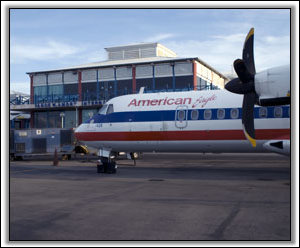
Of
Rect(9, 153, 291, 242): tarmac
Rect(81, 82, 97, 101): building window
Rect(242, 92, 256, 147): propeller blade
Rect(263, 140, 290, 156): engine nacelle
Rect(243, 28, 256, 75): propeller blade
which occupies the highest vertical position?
Rect(81, 82, 97, 101): building window

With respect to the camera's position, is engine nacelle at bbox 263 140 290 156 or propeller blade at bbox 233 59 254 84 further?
engine nacelle at bbox 263 140 290 156

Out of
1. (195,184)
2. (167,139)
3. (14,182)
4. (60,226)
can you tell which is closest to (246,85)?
(195,184)

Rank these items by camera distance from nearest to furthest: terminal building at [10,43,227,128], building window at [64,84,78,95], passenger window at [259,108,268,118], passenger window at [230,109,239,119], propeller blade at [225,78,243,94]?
propeller blade at [225,78,243,94], passenger window at [259,108,268,118], passenger window at [230,109,239,119], terminal building at [10,43,227,128], building window at [64,84,78,95]

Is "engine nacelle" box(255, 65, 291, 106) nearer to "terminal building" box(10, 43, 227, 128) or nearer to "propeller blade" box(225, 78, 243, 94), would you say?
"propeller blade" box(225, 78, 243, 94)

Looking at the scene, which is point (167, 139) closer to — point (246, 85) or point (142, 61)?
point (246, 85)

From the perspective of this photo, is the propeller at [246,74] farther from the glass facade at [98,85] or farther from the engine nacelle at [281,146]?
the glass facade at [98,85]

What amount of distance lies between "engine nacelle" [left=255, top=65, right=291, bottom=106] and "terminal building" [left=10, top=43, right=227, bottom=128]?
36.3 meters

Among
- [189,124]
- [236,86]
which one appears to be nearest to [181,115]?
[189,124]

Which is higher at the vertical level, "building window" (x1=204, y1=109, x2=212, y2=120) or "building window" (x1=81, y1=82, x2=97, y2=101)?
"building window" (x1=81, y1=82, x2=97, y2=101)

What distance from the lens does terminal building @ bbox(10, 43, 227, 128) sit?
175 ft

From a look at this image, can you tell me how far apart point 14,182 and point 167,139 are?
Result: 8.52 m

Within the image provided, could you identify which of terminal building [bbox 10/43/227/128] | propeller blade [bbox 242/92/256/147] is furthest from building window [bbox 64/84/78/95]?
propeller blade [bbox 242/92/256/147]

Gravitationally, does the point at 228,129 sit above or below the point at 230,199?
above

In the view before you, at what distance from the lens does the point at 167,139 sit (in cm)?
1912
